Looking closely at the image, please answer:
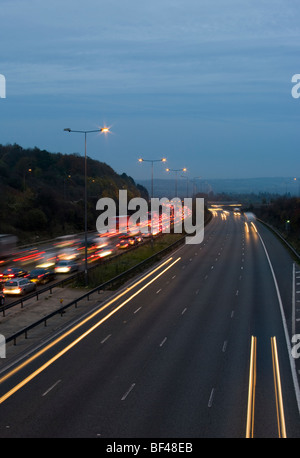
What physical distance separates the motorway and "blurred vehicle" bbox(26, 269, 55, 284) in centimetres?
701

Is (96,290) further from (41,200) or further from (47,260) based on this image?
(41,200)

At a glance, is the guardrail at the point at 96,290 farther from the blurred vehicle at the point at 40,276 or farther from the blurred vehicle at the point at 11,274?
the blurred vehicle at the point at 11,274

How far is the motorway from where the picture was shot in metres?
12.4

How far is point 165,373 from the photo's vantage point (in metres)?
16.2

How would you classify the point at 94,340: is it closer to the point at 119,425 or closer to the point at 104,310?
the point at 104,310

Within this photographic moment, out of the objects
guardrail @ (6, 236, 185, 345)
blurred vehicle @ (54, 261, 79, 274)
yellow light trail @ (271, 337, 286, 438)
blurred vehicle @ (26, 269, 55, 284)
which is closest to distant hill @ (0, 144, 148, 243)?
guardrail @ (6, 236, 185, 345)

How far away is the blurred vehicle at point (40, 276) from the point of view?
1337 inches

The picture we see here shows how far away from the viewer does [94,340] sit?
65.9 ft

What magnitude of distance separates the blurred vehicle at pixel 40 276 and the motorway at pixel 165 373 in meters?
7.01

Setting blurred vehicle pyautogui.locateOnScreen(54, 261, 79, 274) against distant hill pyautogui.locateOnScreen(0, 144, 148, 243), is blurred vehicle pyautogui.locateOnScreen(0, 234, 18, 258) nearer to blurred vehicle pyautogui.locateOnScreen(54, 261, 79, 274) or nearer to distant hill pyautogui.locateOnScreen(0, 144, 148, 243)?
blurred vehicle pyautogui.locateOnScreen(54, 261, 79, 274)

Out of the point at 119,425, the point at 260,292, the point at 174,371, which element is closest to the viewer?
the point at 119,425

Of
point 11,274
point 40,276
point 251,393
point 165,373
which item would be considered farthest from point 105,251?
point 251,393

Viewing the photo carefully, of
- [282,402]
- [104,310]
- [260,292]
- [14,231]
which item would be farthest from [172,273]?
[14,231]
